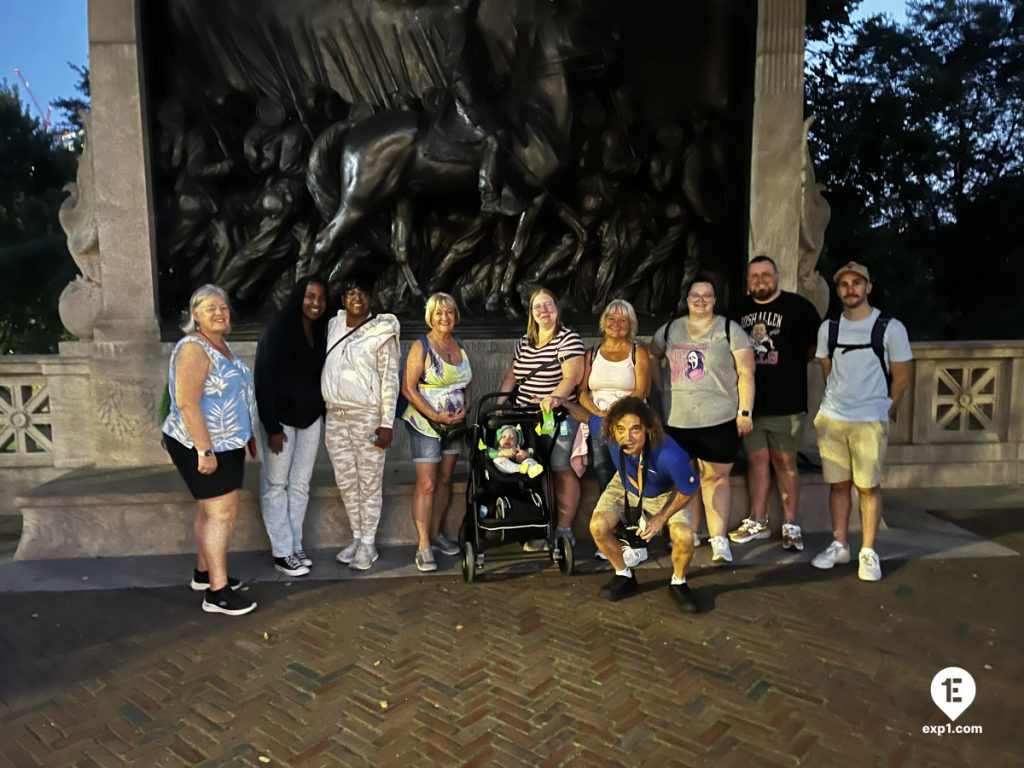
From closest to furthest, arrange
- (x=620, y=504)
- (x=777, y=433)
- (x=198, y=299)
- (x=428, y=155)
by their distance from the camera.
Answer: (x=198, y=299), (x=620, y=504), (x=777, y=433), (x=428, y=155)

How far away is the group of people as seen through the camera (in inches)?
177

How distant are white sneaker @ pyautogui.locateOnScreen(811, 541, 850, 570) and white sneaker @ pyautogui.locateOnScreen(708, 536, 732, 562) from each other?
542mm

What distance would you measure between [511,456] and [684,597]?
130cm

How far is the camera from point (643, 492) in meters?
4.32

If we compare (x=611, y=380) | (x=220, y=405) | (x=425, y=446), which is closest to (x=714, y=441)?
(x=611, y=380)

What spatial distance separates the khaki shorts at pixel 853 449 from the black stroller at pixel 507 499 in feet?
5.67

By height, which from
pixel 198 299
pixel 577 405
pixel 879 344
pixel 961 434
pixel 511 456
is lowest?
pixel 961 434

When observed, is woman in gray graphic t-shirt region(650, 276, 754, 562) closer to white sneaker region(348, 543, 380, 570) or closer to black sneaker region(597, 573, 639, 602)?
black sneaker region(597, 573, 639, 602)

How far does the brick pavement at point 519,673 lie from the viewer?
3031mm

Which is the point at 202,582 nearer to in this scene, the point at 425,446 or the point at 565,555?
the point at 425,446

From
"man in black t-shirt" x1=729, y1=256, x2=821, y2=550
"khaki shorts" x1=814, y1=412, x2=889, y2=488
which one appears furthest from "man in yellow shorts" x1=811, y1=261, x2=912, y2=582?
"man in black t-shirt" x1=729, y1=256, x2=821, y2=550

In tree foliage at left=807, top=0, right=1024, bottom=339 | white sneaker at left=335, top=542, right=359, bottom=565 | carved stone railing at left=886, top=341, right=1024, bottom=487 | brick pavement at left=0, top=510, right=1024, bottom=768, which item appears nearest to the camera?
brick pavement at left=0, top=510, right=1024, bottom=768

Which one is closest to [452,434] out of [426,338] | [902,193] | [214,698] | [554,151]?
[426,338]

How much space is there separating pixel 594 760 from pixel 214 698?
173cm
